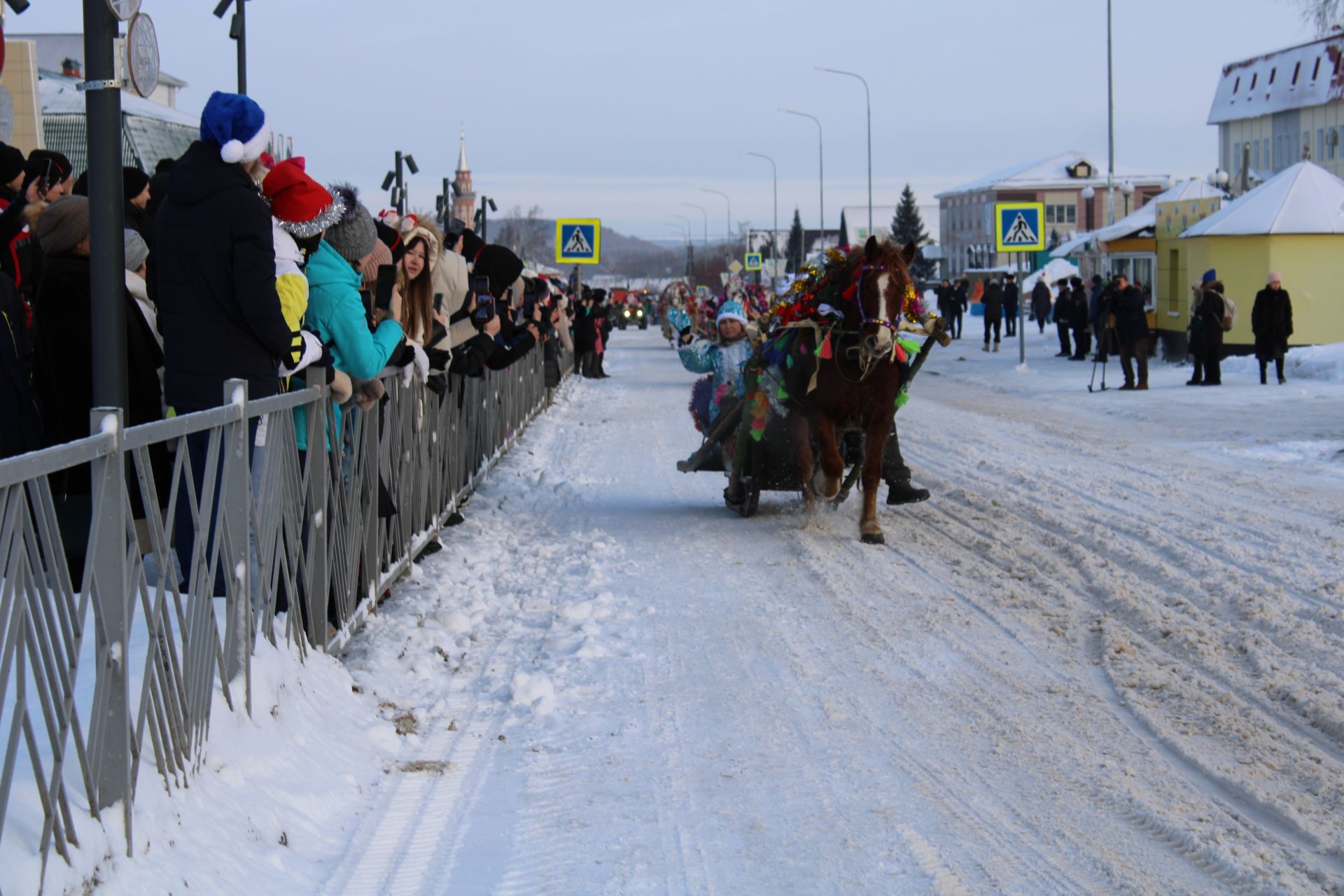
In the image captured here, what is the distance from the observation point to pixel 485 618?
7586mm

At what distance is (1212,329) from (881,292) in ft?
48.3

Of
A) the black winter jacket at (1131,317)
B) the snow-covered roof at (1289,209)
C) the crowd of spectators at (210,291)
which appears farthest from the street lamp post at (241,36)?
the snow-covered roof at (1289,209)

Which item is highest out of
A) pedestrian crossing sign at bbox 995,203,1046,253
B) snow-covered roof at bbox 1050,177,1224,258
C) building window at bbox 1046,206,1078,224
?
building window at bbox 1046,206,1078,224

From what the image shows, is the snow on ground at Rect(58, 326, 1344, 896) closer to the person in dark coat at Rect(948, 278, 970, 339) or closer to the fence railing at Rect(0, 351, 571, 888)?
the fence railing at Rect(0, 351, 571, 888)

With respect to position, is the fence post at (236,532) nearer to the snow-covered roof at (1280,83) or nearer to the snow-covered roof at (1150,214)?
the snow-covered roof at (1150,214)

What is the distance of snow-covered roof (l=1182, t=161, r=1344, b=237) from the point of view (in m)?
25.9

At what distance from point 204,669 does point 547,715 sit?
170 centimetres

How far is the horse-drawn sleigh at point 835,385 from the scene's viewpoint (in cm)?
963

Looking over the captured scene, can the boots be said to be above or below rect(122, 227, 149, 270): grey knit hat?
below

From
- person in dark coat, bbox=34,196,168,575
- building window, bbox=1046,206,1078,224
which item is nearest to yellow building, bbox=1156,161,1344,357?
person in dark coat, bbox=34,196,168,575

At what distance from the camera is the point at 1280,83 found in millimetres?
72500

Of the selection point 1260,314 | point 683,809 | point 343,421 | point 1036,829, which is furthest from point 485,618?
point 1260,314

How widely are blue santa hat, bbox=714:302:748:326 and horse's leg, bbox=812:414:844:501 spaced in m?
1.52

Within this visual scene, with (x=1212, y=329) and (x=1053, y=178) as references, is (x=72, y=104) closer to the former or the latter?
(x=1212, y=329)
